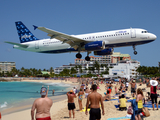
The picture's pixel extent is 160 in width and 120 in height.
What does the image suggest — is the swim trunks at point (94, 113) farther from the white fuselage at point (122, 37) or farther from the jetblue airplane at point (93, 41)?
the white fuselage at point (122, 37)

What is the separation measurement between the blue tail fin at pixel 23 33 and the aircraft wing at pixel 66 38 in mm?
9876

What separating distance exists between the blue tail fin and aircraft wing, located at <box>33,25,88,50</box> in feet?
32.4

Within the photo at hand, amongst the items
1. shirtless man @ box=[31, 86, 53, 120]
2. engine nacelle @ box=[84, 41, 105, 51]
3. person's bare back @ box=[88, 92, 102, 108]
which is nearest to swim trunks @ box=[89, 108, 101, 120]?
person's bare back @ box=[88, 92, 102, 108]

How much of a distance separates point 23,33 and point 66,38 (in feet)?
46.3

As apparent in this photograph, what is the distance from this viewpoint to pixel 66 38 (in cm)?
2591

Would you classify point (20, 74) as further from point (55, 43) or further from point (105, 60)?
point (55, 43)

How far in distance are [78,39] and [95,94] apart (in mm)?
20439

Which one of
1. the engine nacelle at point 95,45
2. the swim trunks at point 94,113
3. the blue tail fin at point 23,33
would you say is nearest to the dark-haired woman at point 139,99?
the swim trunks at point 94,113

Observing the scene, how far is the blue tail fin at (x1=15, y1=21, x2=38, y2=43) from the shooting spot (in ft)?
113

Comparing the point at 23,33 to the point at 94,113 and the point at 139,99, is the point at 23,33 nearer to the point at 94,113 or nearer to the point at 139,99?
the point at 139,99

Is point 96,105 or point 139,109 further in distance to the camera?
point 139,109

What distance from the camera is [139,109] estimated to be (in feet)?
25.8

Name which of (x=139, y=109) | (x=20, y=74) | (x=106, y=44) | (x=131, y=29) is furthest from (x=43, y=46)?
(x=20, y=74)

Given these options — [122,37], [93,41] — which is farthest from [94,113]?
[93,41]
